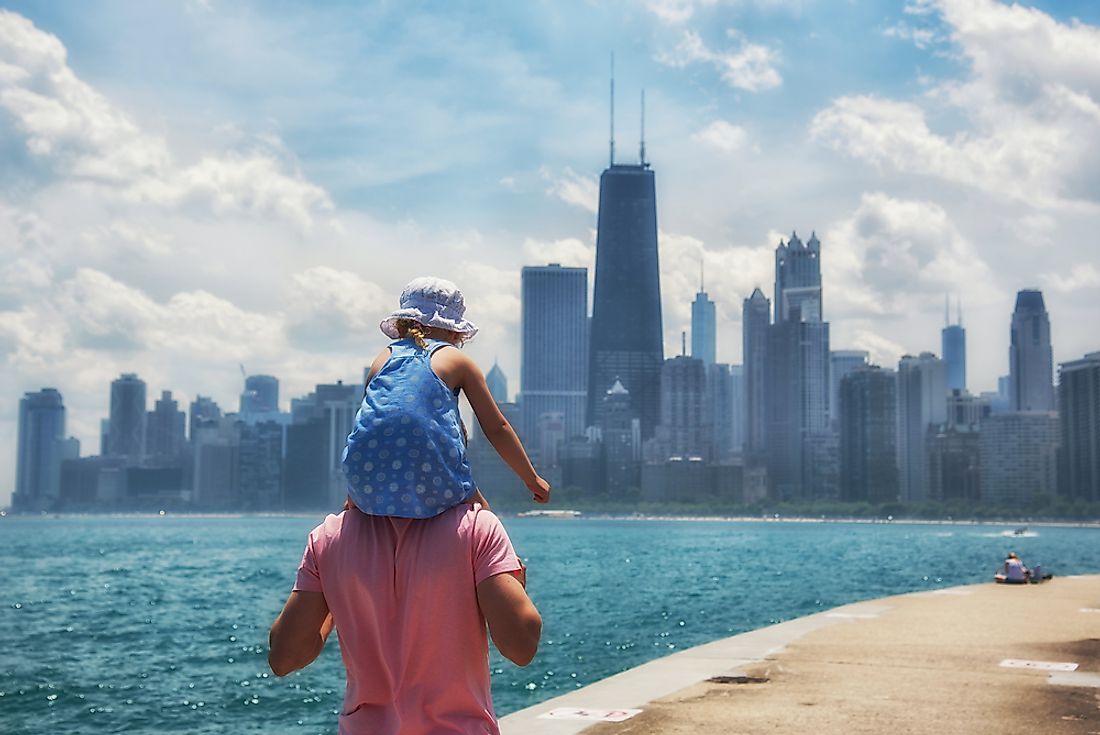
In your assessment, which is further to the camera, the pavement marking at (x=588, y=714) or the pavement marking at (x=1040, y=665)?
the pavement marking at (x=1040, y=665)

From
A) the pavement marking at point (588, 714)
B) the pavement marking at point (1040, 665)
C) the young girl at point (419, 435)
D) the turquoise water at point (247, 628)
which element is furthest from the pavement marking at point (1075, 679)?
the young girl at point (419, 435)

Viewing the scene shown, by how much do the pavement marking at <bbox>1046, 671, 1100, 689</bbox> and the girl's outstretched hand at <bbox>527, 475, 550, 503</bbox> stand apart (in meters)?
10.2

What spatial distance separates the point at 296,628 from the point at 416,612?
331 mm

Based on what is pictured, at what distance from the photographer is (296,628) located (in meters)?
3.29

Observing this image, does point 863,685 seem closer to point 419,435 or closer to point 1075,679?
point 1075,679

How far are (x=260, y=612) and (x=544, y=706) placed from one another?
107 feet

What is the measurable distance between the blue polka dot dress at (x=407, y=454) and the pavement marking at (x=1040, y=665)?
470 inches

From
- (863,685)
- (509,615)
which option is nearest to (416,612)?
(509,615)

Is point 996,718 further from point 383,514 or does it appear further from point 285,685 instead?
point 285,685

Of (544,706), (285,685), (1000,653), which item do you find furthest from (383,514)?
(285,685)

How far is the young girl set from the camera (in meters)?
3.20

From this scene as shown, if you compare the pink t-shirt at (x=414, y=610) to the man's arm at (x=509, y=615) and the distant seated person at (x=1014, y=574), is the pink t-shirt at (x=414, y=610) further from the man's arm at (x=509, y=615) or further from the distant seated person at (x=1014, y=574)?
the distant seated person at (x=1014, y=574)

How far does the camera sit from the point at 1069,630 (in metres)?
17.9

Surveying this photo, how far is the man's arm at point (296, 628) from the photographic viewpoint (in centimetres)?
329
